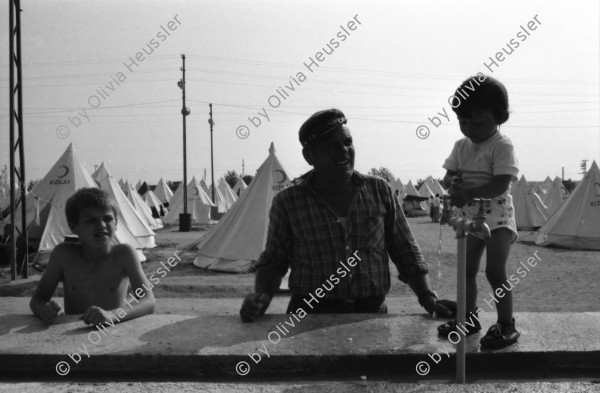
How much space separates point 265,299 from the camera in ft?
8.11

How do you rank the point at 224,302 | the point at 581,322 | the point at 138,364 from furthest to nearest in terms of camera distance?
1. the point at 224,302
2. the point at 581,322
3. the point at 138,364

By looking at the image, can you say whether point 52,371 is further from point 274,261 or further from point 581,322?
point 581,322

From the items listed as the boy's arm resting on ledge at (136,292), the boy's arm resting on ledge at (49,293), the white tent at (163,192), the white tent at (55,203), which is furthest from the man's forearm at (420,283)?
the white tent at (163,192)

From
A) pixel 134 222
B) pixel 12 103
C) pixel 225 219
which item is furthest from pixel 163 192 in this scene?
pixel 12 103

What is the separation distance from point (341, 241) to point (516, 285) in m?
9.54

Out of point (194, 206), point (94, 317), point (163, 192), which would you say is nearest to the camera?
point (94, 317)

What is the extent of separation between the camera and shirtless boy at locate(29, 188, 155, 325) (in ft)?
8.79

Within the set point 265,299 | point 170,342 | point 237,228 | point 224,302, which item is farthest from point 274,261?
point 237,228

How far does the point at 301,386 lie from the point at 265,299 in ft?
2.30

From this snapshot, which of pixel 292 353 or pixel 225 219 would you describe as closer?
pixel 292 353

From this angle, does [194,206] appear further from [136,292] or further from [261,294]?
[261,294]

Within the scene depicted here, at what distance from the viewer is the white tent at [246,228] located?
12016mm

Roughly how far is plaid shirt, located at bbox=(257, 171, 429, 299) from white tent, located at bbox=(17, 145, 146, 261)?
1035 cm

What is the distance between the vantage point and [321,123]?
2.44m
